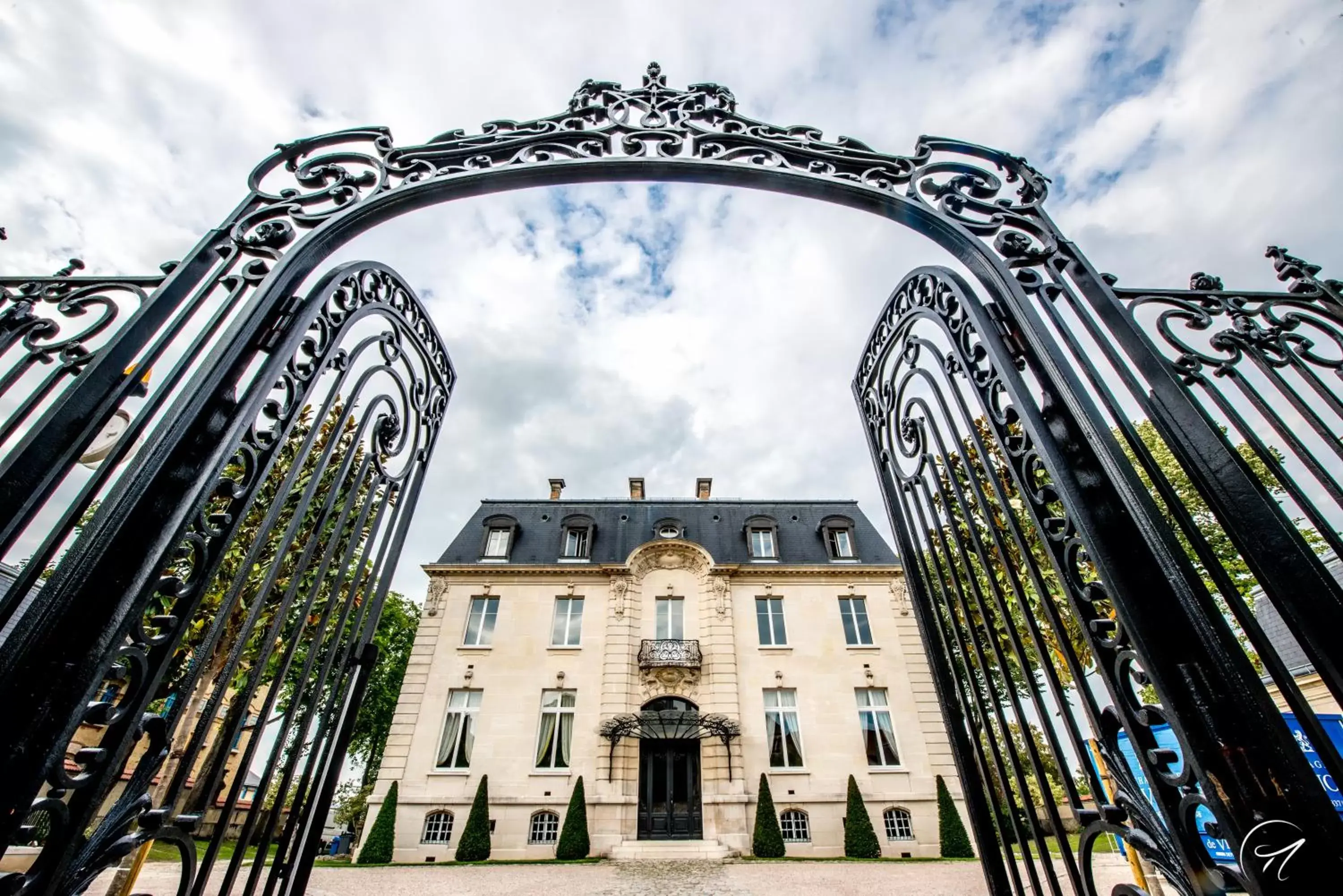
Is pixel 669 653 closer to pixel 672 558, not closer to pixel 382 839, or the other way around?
pixel 672 558

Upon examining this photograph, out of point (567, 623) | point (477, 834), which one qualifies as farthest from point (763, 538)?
point (477, 834)

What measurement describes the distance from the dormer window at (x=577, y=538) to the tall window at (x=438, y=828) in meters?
6.65

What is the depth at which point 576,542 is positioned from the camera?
1752cm

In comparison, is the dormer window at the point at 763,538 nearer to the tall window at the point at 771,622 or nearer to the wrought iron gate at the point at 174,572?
the tall window at the point at 771,622

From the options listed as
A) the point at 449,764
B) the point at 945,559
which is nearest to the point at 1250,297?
the point at 945,559

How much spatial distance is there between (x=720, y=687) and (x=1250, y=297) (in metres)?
13.8

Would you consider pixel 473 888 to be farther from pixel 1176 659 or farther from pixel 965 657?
pixel 1176 659

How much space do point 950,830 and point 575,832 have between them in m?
7.83

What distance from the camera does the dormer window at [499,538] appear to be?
17.0 m

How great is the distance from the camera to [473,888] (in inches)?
337

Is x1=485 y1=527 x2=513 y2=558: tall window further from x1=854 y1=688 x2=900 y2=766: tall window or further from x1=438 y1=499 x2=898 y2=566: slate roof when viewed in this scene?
x1=854 y1=688 x2=900 y2=766: tall window

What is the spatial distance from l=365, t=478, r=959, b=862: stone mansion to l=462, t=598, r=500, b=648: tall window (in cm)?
4

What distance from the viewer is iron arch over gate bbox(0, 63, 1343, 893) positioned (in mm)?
1142

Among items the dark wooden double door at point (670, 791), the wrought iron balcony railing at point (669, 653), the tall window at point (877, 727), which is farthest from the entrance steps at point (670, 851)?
the tall window at point (877, 727)
